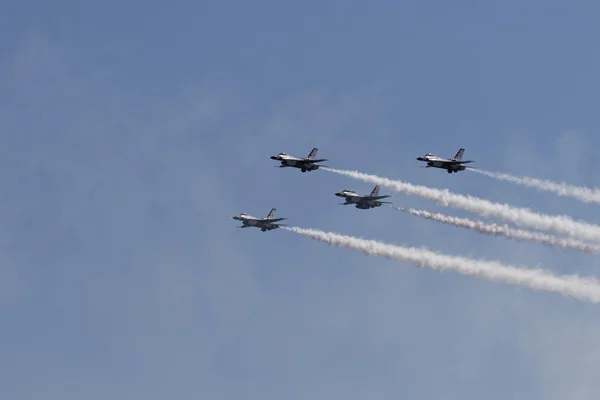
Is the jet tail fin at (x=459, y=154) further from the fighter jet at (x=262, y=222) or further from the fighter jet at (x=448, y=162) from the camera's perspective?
the fighter jet at (x=262, y=222)

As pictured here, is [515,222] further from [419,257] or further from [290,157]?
[290,157]

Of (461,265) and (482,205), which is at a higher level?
(482,205)

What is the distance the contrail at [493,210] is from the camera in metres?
114

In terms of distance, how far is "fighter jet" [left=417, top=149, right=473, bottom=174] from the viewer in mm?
119062

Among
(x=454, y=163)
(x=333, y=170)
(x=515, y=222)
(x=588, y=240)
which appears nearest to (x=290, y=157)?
(x=333, y=170)

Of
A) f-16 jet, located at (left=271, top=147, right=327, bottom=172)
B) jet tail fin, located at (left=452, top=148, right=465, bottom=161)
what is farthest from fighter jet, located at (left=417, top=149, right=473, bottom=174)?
f-16 jet, located at (left=271, top=147, right=327, bottom=172)

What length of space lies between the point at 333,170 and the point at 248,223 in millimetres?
16595

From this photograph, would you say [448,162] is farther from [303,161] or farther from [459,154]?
[303,161]

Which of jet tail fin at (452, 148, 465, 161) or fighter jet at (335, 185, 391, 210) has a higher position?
jet tail fin at (452, 148, 465, 161)

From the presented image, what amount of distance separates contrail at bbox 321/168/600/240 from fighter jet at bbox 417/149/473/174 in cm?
315

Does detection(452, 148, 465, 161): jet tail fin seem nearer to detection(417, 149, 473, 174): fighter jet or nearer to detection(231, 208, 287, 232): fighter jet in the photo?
detection(417, 149, 473, 174): fighter jet

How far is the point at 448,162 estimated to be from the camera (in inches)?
4707

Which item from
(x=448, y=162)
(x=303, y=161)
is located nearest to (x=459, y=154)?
(x=448, y=162)

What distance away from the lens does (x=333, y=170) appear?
121 meters
